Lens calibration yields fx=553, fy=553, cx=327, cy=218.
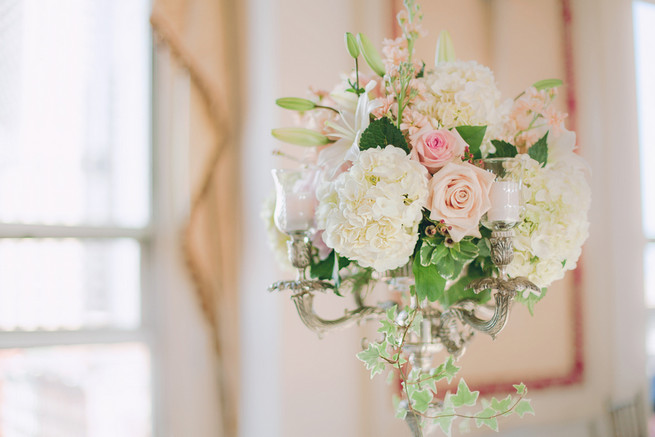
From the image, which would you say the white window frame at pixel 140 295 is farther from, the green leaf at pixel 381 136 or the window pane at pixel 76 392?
the green leaf at pixel 381 136

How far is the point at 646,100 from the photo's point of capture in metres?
1.80

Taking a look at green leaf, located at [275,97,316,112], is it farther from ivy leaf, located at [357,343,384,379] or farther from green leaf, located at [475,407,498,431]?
green leaf, located at [475,407,498,431]

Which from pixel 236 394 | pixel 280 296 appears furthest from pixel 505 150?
pixel 236 394

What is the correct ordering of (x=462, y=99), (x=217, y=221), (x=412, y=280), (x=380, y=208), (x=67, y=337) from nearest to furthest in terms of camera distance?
(x=380, y=208) < (x=462, y=99) < (x=412, y=280) < (x=67, y=337) < (x=217, y=221)

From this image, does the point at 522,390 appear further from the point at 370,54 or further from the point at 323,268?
the point at 370,54

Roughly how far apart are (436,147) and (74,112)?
54.3 inches

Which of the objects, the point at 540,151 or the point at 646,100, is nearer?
the point at 540,151

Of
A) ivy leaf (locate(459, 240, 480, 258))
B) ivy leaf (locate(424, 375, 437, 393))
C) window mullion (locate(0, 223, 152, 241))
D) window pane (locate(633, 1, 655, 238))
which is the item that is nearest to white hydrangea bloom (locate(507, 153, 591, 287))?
ivy leaf (locate(459, 240, 480, 258))

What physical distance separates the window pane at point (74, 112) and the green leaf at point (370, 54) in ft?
3.81

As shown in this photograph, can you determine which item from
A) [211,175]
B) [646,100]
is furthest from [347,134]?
[646,100]

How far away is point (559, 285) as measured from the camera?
1747 millimetres

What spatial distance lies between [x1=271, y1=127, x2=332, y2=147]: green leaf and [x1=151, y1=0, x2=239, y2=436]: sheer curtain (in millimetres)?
817

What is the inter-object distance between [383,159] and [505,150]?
0.82 ft

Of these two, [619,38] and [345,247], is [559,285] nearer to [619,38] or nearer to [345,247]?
[619,38]
